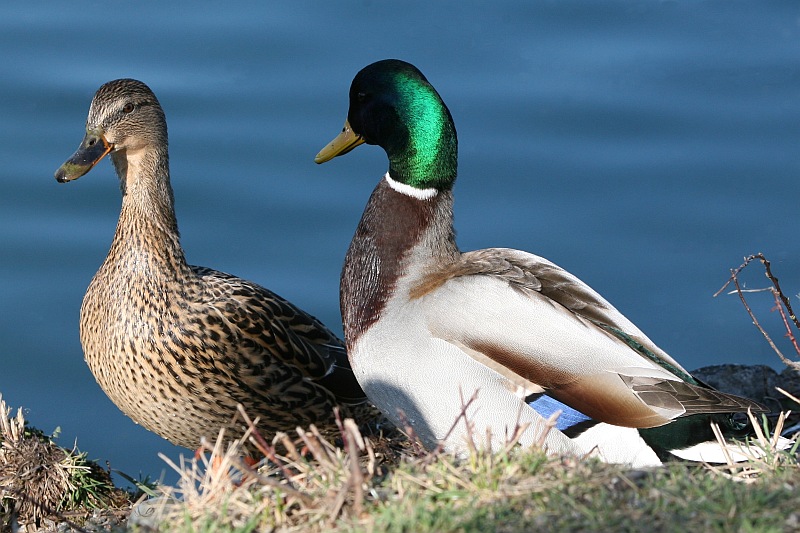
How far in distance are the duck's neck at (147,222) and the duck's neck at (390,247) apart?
713mm

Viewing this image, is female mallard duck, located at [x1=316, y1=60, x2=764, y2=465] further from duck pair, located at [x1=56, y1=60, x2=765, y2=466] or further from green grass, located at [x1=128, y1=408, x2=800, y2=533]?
green grass, located at [x1=128, y1=408, x2=800, y2=533]

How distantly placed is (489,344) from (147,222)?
5.17 feet

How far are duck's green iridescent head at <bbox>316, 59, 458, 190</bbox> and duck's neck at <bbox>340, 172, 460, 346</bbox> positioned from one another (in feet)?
0.24

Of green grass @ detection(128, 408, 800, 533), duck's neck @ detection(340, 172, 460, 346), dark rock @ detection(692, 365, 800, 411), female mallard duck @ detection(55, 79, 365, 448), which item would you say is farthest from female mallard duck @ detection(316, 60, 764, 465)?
dark rock @ detection(692, 365, 800, 411)

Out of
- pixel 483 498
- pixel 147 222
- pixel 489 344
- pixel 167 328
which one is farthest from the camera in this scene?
pixel 147 222

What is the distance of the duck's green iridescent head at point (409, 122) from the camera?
4.57 metres

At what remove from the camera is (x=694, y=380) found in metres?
4.07

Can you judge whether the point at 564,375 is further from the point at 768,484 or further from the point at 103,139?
the point at 103,139

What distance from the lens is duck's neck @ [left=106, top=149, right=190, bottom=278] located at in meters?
4.67

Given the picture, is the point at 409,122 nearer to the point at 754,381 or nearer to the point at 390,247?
the point at 390,247

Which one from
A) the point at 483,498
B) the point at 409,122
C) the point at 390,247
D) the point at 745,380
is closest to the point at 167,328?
the point at 390,247

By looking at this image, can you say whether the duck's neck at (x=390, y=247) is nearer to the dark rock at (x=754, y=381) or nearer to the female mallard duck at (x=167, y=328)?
the female mallard duck at (x=167, y=328)

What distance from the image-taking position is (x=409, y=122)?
15.0 ft

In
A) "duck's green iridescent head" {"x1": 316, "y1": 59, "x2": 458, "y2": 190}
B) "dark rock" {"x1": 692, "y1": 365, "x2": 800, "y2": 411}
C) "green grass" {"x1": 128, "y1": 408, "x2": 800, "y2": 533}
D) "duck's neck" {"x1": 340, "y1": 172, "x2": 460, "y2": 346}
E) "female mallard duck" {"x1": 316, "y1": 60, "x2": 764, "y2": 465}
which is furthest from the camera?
"dark rock" {"x1": 692, "y1": 365, "x2": 800, "y2": 411}
